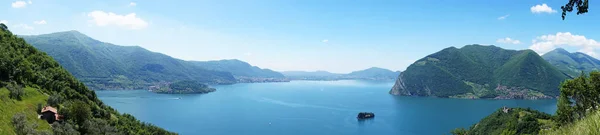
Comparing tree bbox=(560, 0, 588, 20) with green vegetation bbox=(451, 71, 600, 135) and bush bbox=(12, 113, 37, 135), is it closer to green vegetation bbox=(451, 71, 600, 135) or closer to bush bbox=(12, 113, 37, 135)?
green vegetation bbox=(451, 71, 600, 135)

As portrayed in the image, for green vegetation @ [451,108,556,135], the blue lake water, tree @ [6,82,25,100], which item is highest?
tree @ [6,82,25,100]

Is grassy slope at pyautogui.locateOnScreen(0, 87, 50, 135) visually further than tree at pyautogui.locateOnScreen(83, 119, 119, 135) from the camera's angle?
No

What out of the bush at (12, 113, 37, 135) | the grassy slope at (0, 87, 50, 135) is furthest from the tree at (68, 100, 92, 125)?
the bush at (12, 113, 37, 135)

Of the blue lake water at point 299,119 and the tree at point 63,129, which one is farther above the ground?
the tree at point 63,129

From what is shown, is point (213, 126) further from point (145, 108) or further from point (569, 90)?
point (569, 90)

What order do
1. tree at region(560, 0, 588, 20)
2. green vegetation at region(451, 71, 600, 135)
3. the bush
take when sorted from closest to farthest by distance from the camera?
green vegetation at region(451, 71, 600, 135)
tree at region(560, 0, 588, 20)
the bush

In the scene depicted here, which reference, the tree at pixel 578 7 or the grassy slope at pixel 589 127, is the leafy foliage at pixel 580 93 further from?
the grassy slope at pixel 589 127

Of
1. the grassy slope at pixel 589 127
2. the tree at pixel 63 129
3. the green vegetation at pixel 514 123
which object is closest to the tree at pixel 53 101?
the tree at pixel 63 129
